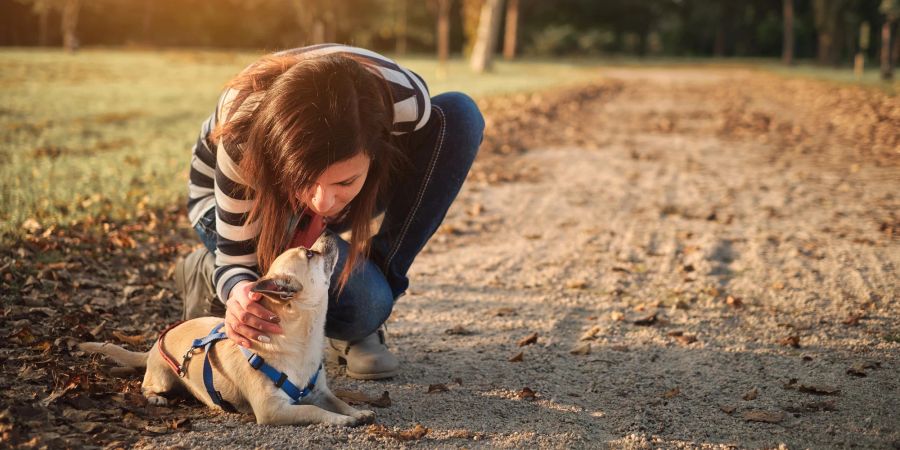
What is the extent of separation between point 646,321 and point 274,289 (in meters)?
2.60

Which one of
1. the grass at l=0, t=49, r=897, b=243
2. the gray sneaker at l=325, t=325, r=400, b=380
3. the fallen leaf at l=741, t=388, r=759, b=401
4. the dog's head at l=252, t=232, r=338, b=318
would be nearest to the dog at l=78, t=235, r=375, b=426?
the dog's head at l=252, t=232, r=338, b=318

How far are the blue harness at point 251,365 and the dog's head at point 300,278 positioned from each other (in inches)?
8.8

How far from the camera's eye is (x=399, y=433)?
3.27 m

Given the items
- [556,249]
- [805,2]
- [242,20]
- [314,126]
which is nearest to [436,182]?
[314,126]

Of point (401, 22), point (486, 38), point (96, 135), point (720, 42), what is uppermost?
point (720, 42)

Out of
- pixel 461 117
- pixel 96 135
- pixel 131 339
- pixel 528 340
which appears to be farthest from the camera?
pixel 96 135

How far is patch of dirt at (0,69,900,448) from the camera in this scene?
10.9ft

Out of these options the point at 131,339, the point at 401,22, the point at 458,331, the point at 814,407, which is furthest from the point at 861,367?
the point at 401,22

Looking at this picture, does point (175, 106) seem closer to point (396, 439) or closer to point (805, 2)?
point (396, 439)

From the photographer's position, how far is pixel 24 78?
19578mm

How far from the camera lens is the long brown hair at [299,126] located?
112 inches

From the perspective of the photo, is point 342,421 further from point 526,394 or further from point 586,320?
point 586,320

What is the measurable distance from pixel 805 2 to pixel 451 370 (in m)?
58.6

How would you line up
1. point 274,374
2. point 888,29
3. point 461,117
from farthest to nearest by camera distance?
1. point 888,29
2. point 461,117
3. point 274,374
